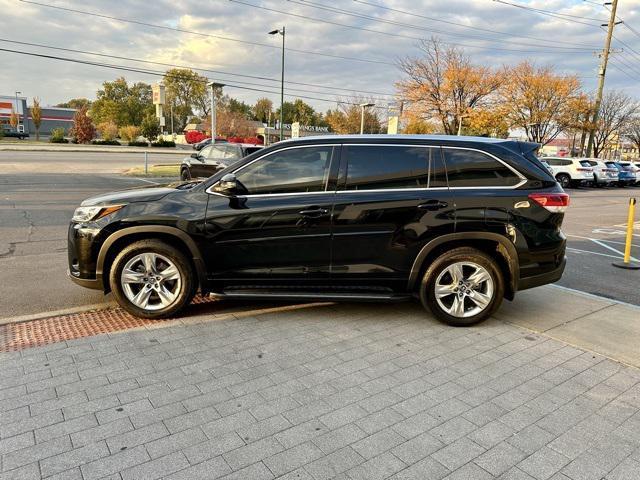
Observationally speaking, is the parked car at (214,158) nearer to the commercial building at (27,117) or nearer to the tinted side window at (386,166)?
the tinted side window at (386,166)

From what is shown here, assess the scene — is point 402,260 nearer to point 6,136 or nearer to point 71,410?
point 71,410

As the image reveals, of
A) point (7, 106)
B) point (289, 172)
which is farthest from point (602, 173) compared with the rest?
point (7, 106)

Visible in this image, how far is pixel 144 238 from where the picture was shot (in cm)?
454

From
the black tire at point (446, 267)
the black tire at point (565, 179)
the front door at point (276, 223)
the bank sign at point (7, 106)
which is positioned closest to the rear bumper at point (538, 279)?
the black tire at point (446, 267)

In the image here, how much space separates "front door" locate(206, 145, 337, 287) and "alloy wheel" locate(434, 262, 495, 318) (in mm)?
1162

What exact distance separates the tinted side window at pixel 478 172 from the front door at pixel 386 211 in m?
0.11

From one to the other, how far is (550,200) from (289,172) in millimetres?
2523

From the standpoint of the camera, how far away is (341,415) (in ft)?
9.97

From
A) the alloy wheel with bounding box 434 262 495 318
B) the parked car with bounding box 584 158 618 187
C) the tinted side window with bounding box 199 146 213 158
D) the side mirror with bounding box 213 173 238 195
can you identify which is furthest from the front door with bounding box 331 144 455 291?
the parked car with bounding box 584 158 618 187

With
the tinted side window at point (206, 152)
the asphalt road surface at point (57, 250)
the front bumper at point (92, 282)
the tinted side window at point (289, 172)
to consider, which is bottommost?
the asphalt road surface at point (57, 250)

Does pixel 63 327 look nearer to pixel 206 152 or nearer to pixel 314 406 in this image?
pixel 314 406

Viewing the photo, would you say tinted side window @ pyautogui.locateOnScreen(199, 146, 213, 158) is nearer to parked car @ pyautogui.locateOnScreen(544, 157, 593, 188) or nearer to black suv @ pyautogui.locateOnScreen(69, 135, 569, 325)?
black suv @ pyautogui.locateOnScreen(69, 135, 569, 325)

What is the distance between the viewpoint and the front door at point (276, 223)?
14.5ft

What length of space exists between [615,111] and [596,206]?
159ft
